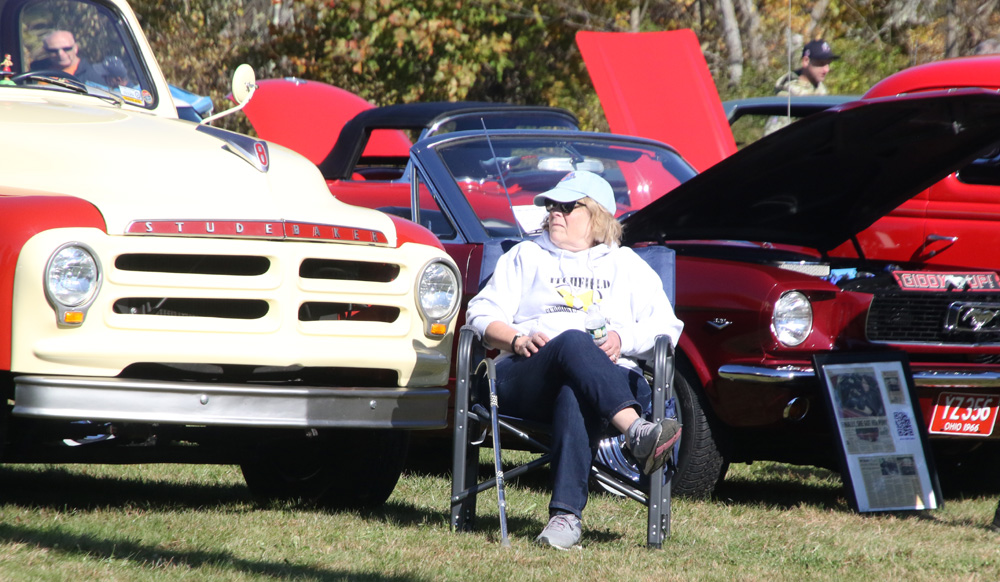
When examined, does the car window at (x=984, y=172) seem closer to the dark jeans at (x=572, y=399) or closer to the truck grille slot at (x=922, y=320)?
the truck grille slot at (x=922, y=320)

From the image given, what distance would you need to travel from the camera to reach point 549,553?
14.2 ft

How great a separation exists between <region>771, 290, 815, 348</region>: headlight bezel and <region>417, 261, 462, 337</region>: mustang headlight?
1412 millimetres

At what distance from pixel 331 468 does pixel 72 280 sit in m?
1.71

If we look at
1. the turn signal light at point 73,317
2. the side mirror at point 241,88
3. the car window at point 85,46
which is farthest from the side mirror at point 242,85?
the turn signal light at point 73,317

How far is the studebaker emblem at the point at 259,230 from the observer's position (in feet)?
13.9

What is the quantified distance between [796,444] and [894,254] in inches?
63.2

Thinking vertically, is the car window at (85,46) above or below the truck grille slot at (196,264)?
above

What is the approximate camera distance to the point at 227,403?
4.29 metres

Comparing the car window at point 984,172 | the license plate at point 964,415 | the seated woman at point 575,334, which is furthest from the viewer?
the car window at point 984,172

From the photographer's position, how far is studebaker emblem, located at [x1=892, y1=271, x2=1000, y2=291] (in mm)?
5625

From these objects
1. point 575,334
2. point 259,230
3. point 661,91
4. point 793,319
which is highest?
point 661,91

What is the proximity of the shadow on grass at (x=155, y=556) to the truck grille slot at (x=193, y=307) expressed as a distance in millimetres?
768

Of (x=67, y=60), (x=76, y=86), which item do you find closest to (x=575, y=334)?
(x=76, y=86)

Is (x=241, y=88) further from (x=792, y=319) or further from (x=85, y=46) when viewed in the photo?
(x=792, y=319)
